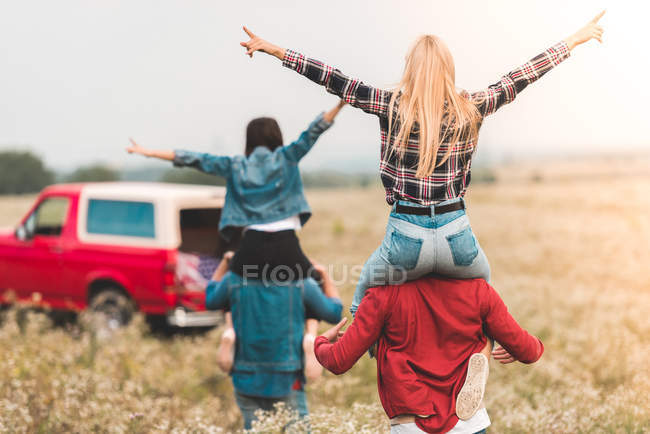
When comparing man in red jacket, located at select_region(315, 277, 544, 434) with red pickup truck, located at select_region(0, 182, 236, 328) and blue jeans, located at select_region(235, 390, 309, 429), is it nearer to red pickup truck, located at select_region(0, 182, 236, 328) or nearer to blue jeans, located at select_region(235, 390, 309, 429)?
blue jeans, located at select_region(235, 390, 309, 429)

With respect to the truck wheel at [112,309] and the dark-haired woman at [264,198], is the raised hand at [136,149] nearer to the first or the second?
the dark-haired woman at [264,198]

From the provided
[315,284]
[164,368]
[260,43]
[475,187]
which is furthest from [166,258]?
[475,187]

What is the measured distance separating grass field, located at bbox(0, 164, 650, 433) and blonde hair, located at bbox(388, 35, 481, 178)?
5.98 ft

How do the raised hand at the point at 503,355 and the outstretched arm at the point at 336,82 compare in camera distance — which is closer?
the outstretched arm at the point at 336,82

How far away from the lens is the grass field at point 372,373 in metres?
4.36

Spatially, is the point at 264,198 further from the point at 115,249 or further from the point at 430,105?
the point at 115,249

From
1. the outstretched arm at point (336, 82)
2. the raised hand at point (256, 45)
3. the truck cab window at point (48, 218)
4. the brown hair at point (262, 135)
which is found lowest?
the truck cab window at point (48, 218)

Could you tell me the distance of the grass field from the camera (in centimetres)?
436

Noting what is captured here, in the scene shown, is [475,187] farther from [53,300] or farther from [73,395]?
[73,395]

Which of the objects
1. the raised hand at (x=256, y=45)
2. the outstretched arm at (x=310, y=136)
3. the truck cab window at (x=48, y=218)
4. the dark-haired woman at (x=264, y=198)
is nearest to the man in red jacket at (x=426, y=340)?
the raised hand at (x=256, y=45)

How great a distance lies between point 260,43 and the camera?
2.71m

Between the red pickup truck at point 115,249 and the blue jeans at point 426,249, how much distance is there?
236 inches

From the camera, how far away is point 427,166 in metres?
2.36

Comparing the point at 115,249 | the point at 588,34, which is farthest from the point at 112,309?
the point at 588,34
